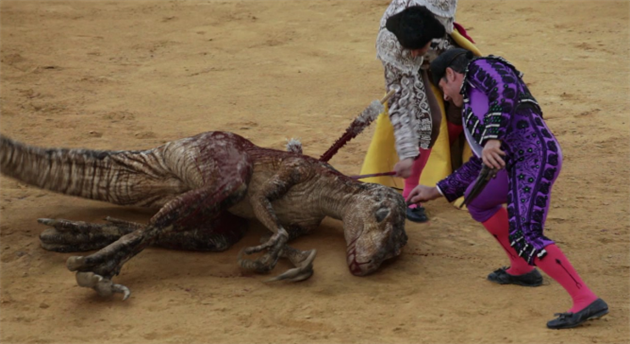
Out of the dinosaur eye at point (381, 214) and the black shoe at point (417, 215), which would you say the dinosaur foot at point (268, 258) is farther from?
the black shoe at point (417, 215)

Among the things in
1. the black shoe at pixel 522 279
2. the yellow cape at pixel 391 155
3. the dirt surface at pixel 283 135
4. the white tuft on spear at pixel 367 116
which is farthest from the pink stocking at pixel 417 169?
the black shoe at pixel 522 279

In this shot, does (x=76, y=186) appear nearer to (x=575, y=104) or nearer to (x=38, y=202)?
(x=38, y=202)

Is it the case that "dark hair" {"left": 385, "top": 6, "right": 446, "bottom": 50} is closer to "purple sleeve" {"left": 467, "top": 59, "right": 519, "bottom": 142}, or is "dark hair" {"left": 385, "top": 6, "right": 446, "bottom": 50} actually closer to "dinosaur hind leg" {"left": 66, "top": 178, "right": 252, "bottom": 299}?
"purple sleeve" {"left": 467, "top": 59, "right": 519, "bottom": 142}

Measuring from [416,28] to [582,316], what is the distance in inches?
77.1

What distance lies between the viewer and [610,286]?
519 cm

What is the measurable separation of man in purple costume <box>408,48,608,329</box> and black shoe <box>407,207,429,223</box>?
1.25 meters

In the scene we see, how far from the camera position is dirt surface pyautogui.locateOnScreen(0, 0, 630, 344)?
4.80 m

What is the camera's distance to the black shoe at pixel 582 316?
4543mm

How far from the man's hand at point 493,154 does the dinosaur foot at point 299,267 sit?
1247 millimetres

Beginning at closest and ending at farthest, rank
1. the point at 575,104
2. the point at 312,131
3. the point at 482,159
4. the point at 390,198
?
1. the point at 482,159
2. the point at 390,198
3. the point at 312,131
4. the point at 575,104

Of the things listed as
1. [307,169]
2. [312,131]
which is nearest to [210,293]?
[307,169]

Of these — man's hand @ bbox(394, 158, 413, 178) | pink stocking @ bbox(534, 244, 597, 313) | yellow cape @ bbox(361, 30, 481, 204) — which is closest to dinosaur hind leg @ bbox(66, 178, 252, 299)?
man's hand @ bbox(394, 158, 413, 178)

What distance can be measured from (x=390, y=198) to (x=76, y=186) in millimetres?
2040

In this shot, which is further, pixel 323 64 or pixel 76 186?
pixel 323 64
